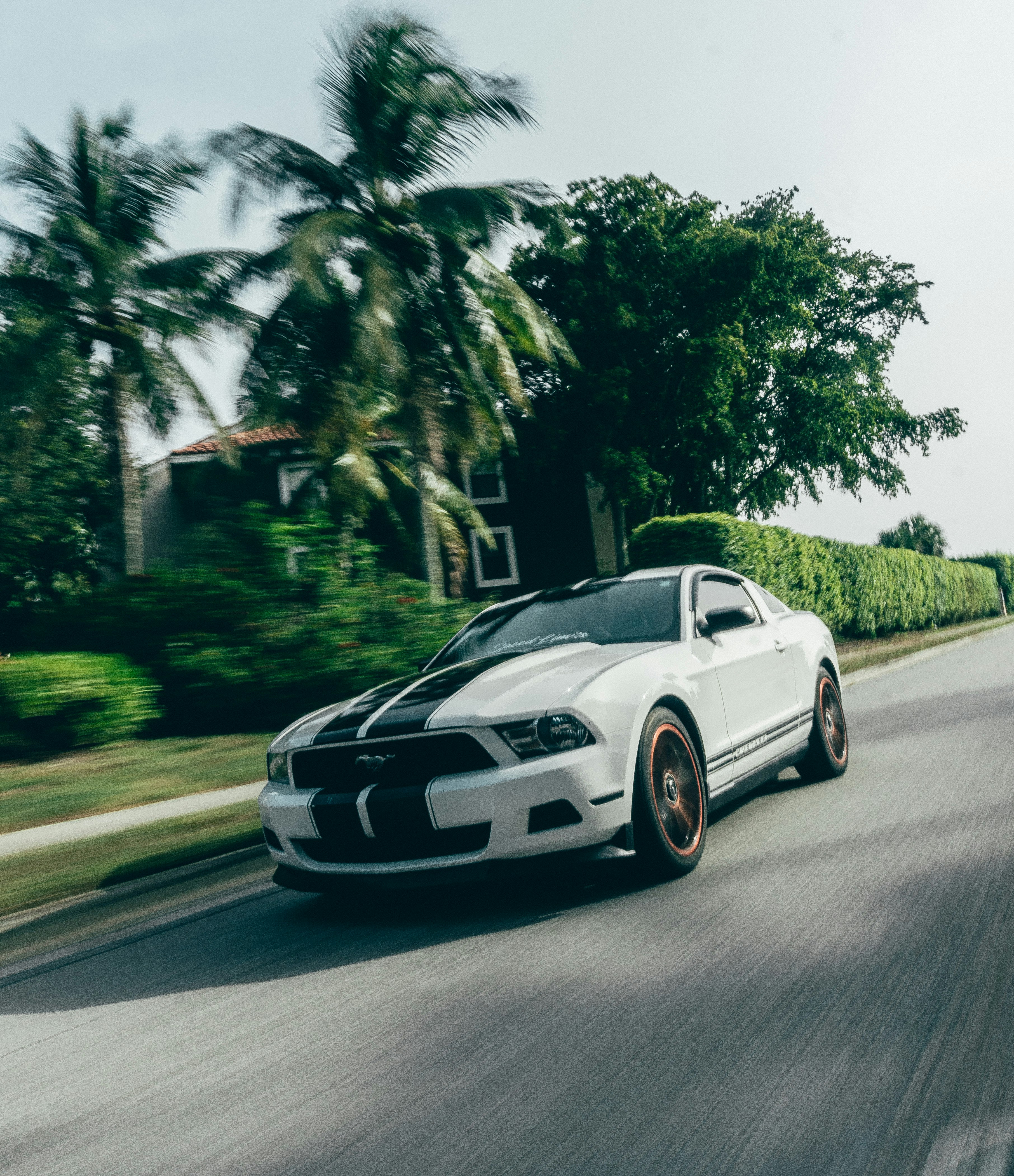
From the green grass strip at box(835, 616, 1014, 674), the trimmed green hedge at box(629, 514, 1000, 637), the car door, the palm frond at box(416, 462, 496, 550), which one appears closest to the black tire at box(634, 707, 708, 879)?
the car door

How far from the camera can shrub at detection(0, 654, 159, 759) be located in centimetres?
1089

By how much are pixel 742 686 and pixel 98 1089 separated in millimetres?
4054

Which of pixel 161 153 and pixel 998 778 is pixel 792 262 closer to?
pixel 161 153

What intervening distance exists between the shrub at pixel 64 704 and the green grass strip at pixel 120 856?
13.7ft

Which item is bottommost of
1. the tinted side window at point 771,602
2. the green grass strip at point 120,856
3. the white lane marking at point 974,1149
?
the white lane marking at point 974,1149

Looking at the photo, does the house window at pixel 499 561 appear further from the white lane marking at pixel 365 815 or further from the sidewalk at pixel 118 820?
the white lane marking at pixel 365 815

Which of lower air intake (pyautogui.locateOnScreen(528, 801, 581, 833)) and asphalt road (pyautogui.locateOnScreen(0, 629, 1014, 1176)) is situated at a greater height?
lower air intake (pyautogui.locateOnScreen(528, 801, 581, 833))

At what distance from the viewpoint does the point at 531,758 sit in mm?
4676

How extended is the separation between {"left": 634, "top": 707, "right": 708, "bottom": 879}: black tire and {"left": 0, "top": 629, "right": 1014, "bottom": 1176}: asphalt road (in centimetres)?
13

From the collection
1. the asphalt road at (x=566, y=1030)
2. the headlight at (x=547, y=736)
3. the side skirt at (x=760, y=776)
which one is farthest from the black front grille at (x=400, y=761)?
the side skirt at (x=760, y=776)

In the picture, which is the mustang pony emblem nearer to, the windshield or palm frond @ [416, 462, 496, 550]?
the windshield

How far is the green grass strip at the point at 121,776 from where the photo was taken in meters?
8.62

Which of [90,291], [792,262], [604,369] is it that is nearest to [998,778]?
[90,291]

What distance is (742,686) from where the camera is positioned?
6312 mm
